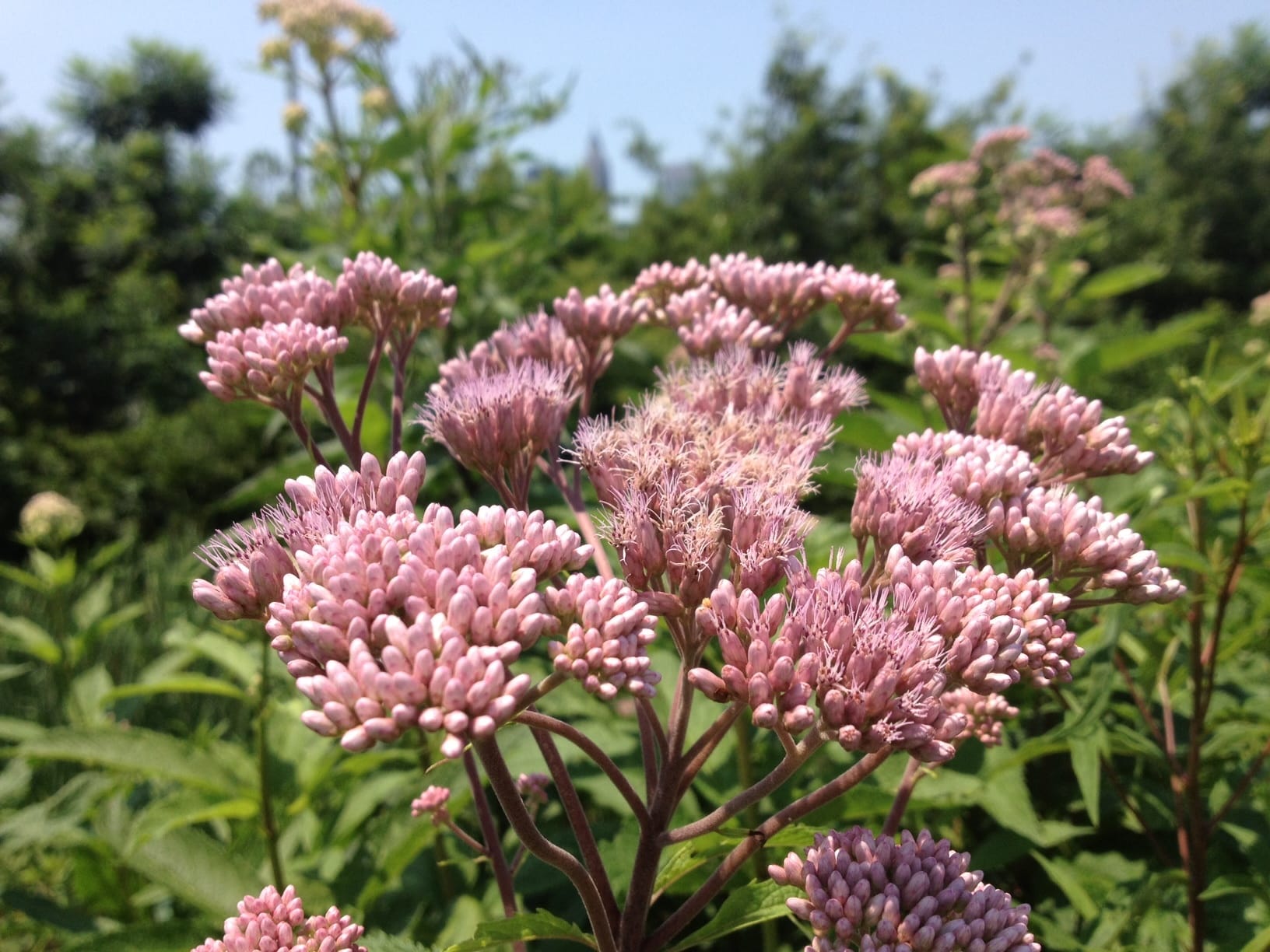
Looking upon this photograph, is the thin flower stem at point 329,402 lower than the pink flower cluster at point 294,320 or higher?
lower

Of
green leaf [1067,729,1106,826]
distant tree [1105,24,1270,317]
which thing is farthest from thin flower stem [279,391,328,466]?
distant tree [1105,24,1270,317]

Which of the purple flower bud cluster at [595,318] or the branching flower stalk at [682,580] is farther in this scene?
the purple flower bud cluster at [595,318]

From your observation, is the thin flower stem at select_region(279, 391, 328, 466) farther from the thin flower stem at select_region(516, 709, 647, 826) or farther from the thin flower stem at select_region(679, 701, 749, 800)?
the thin flower stem at select_region(679, 701, 749, 800)

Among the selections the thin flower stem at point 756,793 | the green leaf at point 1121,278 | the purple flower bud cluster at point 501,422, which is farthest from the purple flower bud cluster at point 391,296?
the green leaf at point 1121,278

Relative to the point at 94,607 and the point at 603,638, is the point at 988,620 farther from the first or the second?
the point at 94,607

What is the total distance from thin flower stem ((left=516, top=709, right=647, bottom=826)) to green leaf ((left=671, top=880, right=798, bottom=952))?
0.16 metres

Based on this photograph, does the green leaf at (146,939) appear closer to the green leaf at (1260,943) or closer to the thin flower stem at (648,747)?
the thin flower stem at (648,747)

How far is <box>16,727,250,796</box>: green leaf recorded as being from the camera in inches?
79.9

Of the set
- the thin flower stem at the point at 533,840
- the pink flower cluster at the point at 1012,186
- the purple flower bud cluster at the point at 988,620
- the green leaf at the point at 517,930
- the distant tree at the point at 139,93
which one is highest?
the distant tree at the point at 139,93

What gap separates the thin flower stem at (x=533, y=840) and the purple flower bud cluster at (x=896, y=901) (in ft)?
0.84

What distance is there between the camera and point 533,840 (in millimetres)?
987

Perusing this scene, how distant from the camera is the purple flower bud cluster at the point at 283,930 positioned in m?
1.12

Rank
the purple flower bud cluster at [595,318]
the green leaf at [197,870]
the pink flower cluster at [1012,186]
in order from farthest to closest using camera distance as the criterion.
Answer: the pink flower cluster at [1012,186], the green leaf at [197,870], the purple flower bud cluster at [595,318]

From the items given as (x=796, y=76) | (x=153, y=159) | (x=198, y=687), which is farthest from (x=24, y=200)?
(x=198, y=687)
